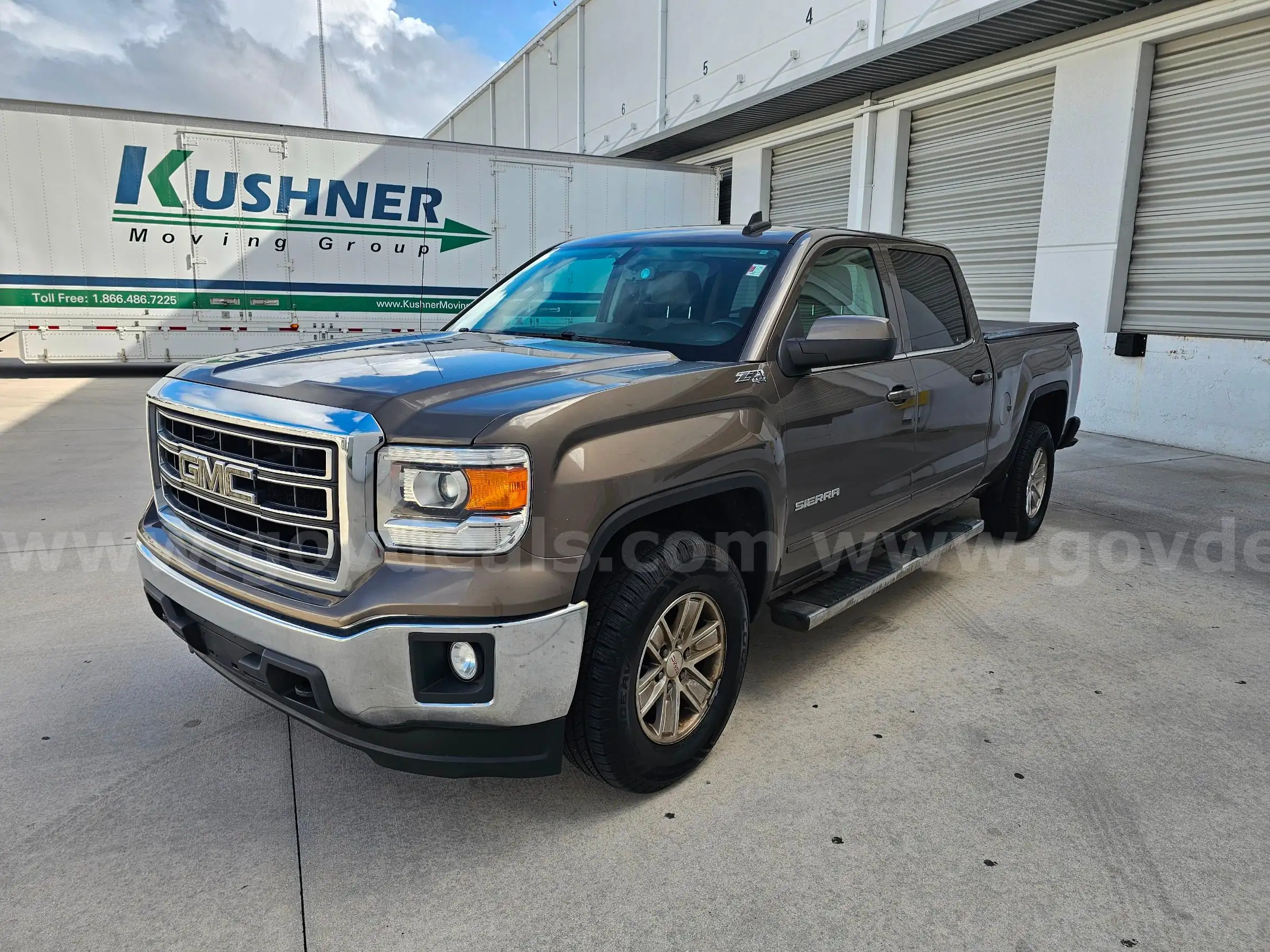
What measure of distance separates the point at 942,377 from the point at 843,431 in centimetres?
108

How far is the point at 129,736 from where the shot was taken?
311 cm

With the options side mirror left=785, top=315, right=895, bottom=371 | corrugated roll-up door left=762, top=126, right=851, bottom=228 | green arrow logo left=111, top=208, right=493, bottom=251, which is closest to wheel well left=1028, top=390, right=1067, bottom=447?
side mirror left=785, top=315, right=895, bottom=371

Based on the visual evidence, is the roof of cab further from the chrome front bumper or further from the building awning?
the building awning

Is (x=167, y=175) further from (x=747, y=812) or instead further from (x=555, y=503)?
(x=747, y=812)

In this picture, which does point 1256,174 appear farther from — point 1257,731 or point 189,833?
point 189,833

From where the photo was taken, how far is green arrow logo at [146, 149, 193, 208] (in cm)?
1255

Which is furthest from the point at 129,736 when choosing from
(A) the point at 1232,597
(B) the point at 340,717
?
(A) the point at 1232,597

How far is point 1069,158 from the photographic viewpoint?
33.5ft

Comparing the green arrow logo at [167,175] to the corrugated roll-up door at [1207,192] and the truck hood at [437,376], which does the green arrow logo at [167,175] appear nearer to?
the truck hood at [437,376]

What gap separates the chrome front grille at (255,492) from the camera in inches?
91.5

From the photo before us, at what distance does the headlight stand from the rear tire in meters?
3.87

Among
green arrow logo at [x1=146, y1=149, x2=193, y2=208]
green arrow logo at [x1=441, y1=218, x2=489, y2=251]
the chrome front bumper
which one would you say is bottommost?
the chrome front bumper

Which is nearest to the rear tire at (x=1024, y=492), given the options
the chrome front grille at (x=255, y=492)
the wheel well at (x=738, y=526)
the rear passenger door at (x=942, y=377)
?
the rear passenger door at (x=942, y=377)

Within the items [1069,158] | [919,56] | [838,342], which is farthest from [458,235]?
[838,342]
